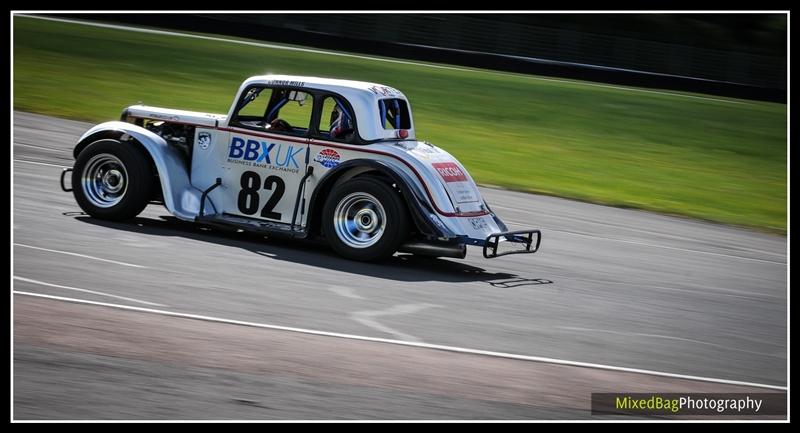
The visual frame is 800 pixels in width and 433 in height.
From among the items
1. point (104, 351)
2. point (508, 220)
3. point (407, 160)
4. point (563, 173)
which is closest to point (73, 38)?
point (563, 173)

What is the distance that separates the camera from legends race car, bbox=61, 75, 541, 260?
10.2 meters

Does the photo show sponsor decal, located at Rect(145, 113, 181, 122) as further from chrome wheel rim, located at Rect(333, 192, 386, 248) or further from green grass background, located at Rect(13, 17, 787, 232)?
green grass background, located at Rect(13, 17, 787, 232)

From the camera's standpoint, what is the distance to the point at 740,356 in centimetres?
825

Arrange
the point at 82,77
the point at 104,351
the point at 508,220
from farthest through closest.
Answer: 1. the point at 82,77
2. the point at 508,220
3. the point at 104,351

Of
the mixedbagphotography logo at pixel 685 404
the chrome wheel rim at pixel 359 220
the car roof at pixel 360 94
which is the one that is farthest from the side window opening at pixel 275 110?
the mixedbagphotography logo at pixel 685 404

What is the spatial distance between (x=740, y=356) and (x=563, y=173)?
12.3 m

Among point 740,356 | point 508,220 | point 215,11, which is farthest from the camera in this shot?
point 215,11

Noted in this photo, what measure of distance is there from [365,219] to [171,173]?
2.32 metres

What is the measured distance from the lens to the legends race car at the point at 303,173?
33.3 ft

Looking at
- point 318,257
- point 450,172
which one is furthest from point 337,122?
point 318,257

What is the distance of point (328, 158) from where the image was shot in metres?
10.5

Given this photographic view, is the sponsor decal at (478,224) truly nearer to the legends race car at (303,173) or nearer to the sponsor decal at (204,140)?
the legends race car at (303,173)

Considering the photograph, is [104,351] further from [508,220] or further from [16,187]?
[508,220]

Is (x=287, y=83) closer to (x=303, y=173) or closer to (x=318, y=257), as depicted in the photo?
(x=303, y=173)
